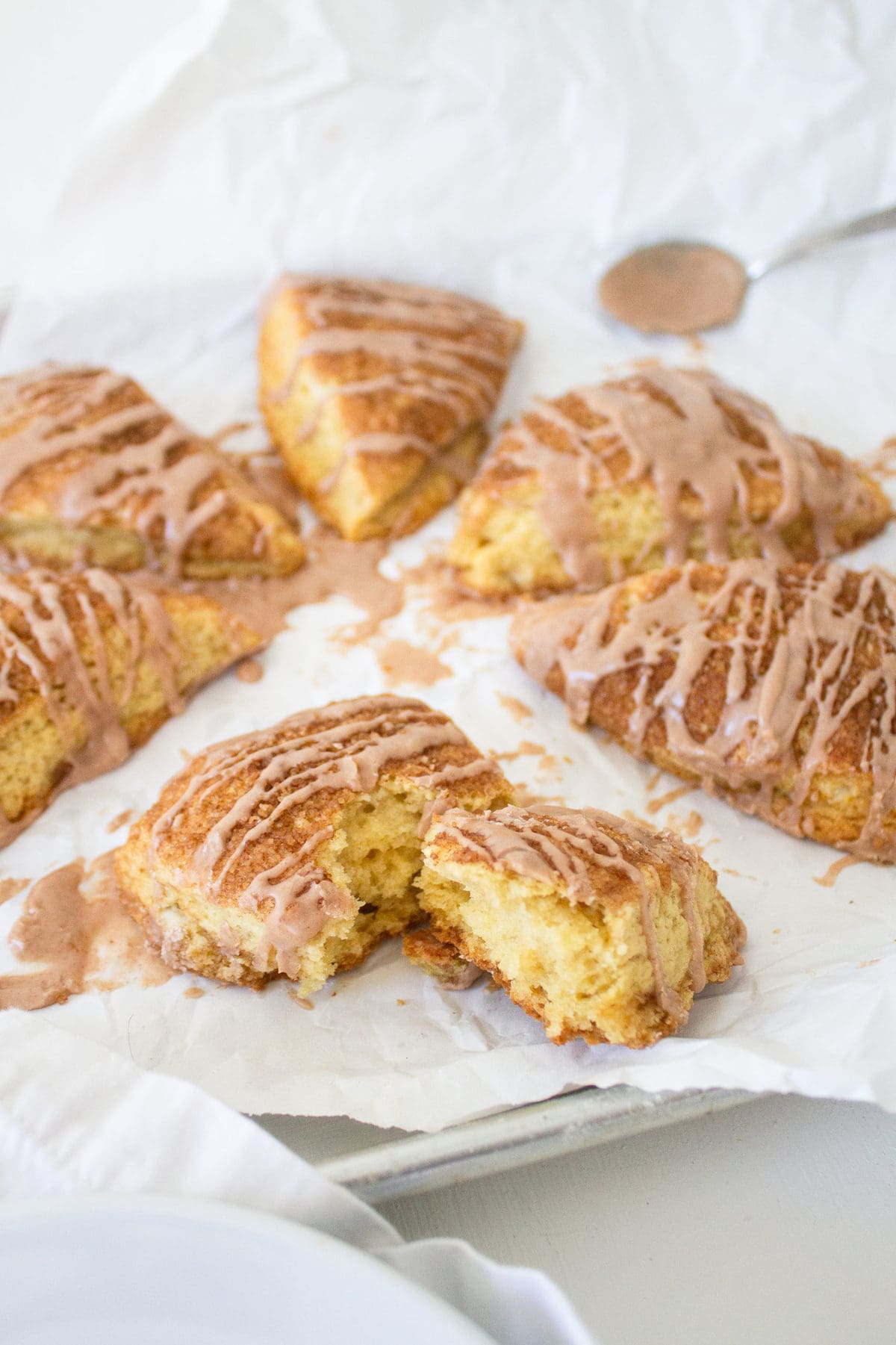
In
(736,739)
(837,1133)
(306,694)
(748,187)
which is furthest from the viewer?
(748,187)

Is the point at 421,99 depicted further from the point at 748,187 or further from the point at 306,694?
the point at 306,694

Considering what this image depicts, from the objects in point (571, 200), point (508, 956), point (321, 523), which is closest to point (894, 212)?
point (571, 200)

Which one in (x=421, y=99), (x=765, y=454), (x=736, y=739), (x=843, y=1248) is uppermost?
(x=421, y=99)

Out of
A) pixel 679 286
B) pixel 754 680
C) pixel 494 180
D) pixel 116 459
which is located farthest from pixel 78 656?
pixel 679 286

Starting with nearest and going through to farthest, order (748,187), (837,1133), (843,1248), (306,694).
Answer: (843,1248), (837,1133), (306,694), (748,187)

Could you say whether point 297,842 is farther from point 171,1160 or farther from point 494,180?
point 494,180

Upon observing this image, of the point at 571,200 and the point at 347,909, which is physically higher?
the point at 571,200

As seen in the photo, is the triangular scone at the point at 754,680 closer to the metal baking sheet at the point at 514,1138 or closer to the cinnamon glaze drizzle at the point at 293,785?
the cinnamon glaze drizzle at the point at 293,785
